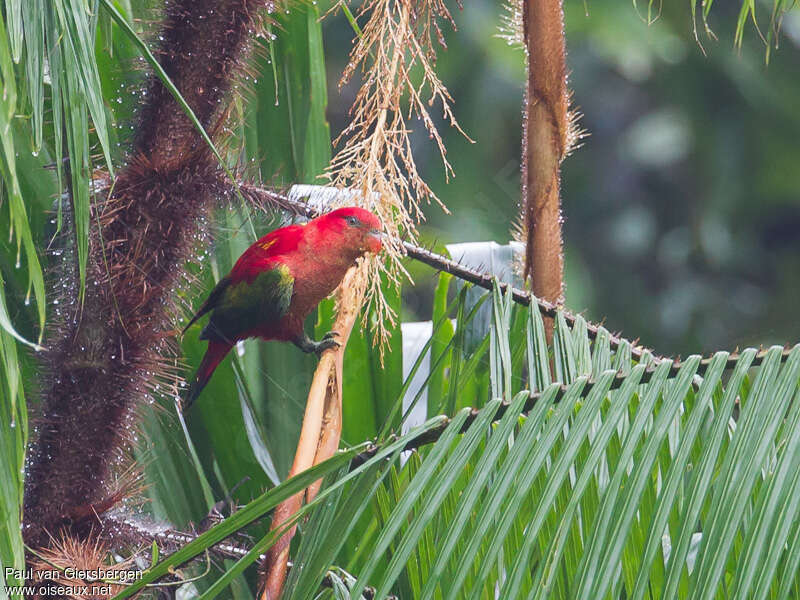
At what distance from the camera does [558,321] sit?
0.58 m

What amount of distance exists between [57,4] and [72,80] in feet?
0.09

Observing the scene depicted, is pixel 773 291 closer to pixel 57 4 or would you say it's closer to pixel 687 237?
pixel 687 237

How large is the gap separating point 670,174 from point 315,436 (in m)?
4.15

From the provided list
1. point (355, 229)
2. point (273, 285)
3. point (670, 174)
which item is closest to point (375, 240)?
point (355, 229)

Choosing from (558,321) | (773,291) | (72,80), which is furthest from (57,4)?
(773,291)

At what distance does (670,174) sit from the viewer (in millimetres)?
4285

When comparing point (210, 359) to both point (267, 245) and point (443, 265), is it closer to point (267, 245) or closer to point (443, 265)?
point (267, 245)

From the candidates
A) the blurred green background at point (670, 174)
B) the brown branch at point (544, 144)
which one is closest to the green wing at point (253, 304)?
the brown branch at point (544, 144)

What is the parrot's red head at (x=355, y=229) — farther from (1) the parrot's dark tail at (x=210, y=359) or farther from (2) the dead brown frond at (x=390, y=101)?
(1) the parrot's dark tail at (x=210, y=359)

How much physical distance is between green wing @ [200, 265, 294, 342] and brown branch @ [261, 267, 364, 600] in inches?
4.1

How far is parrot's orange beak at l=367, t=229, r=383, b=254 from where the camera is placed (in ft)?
2.09

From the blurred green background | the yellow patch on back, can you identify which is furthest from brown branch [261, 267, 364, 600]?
the blurred green background

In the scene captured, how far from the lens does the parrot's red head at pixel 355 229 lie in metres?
0.64

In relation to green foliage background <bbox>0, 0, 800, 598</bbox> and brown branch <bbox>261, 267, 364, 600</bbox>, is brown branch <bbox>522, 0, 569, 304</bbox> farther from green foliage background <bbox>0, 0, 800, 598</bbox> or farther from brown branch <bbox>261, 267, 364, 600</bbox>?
brown branch <bbox>261, 267, 364, 600</bbox>
